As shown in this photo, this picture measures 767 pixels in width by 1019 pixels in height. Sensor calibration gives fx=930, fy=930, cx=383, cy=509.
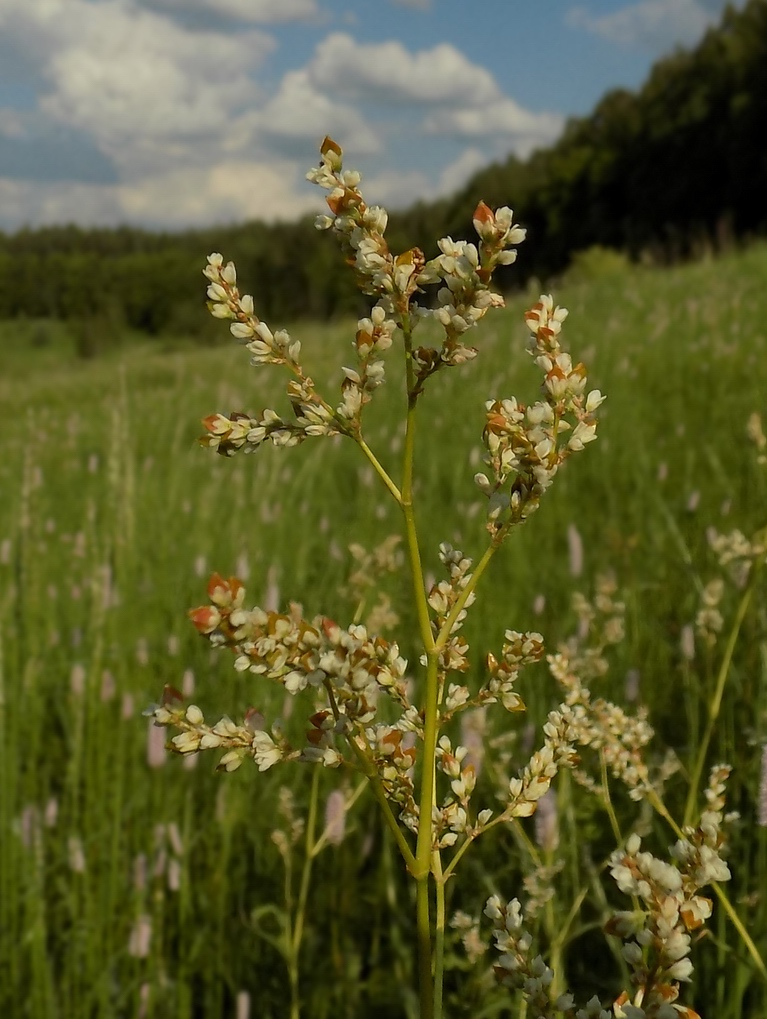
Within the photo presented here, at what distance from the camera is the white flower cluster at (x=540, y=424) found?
2.34ft

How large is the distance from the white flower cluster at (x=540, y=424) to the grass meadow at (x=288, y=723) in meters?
0.55

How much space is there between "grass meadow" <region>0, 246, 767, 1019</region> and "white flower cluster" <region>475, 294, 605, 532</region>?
0.55 metres

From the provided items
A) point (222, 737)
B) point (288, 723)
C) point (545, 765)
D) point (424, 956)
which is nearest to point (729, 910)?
point (545, 765)

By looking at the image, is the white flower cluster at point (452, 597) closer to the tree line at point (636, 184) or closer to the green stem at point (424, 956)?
the green stem at point (424, 956)

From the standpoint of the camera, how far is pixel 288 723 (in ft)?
9.25

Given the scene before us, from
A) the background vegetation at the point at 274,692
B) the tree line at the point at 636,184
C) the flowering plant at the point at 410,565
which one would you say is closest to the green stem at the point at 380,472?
the flowering plant at the point at 410,565

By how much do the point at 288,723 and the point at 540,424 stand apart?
2.25 m

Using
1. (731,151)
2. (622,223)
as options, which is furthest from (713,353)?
(622,223)

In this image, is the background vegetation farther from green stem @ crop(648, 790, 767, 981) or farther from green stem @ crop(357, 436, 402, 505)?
green stem @ crop(357, 436, 402, 505)

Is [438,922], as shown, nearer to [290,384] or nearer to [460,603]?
[460,603]

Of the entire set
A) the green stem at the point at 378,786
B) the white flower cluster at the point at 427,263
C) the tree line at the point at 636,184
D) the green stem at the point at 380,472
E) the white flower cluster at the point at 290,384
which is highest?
the tree line at the point at 636,184

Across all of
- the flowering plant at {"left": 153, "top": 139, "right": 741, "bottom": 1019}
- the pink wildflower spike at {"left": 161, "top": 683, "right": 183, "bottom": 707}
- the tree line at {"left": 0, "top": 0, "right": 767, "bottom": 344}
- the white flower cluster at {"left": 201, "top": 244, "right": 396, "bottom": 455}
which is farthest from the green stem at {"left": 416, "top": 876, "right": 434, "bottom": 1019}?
the tree line at {"left": 0, "top": 0, "right": 767, "bottom": 344}

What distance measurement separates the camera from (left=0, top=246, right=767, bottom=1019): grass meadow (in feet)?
6.72

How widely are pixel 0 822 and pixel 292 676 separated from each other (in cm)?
205
